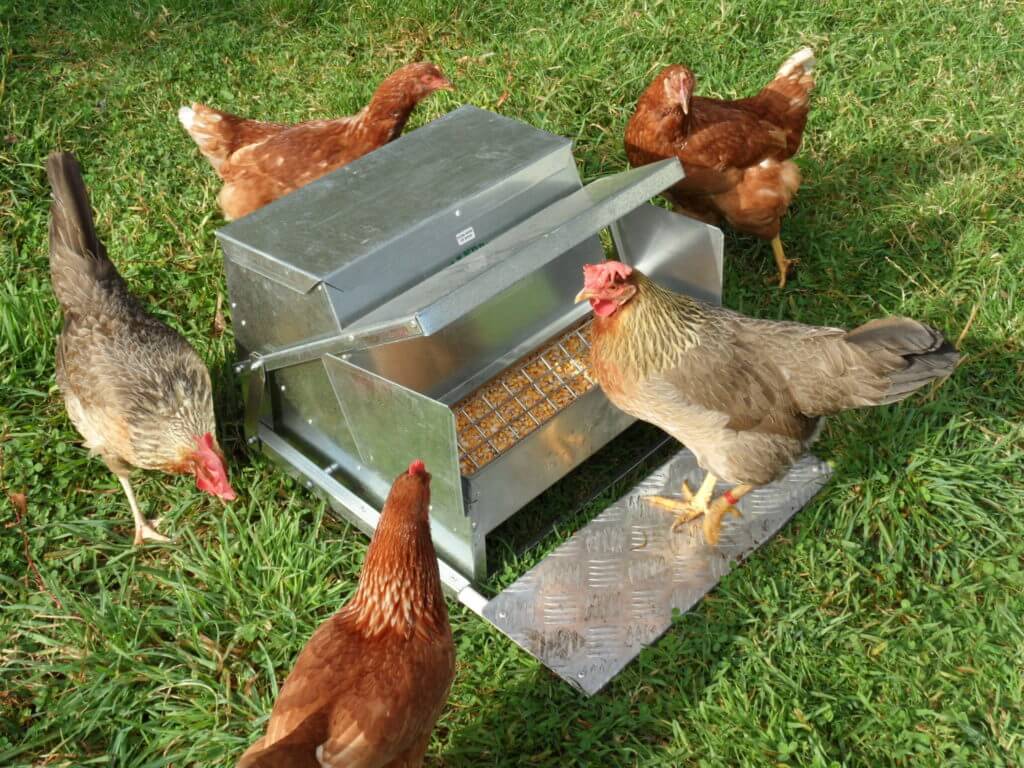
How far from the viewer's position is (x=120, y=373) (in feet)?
10.8

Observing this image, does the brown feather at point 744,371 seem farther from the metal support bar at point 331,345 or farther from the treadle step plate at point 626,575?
the metal support bar at point 331,345

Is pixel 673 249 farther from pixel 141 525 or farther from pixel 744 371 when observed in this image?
pixel 141 525

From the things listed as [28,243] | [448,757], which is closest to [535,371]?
[448,757]

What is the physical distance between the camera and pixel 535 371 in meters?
3.68

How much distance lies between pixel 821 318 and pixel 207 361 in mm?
3080

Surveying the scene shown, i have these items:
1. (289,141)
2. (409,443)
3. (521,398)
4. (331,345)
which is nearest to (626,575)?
(521,398)

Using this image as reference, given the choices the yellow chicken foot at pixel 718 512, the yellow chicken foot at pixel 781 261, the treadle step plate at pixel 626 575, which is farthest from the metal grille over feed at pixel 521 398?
the yellow chicken foot at pixel 781 261

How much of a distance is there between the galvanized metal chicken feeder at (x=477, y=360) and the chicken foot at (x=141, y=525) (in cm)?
51

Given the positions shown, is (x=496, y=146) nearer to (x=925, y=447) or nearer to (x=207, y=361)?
(x=207, y=361)

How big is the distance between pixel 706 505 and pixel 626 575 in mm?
460

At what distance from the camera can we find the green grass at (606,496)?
110 inches

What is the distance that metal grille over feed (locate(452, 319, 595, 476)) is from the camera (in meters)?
3.35

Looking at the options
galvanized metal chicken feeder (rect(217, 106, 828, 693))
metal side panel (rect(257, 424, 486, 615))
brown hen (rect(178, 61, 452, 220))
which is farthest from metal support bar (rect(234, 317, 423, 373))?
brown hen (rect(178, 61, 452, 220))

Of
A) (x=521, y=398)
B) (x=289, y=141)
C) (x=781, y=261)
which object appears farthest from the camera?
(x=781, y=261)
